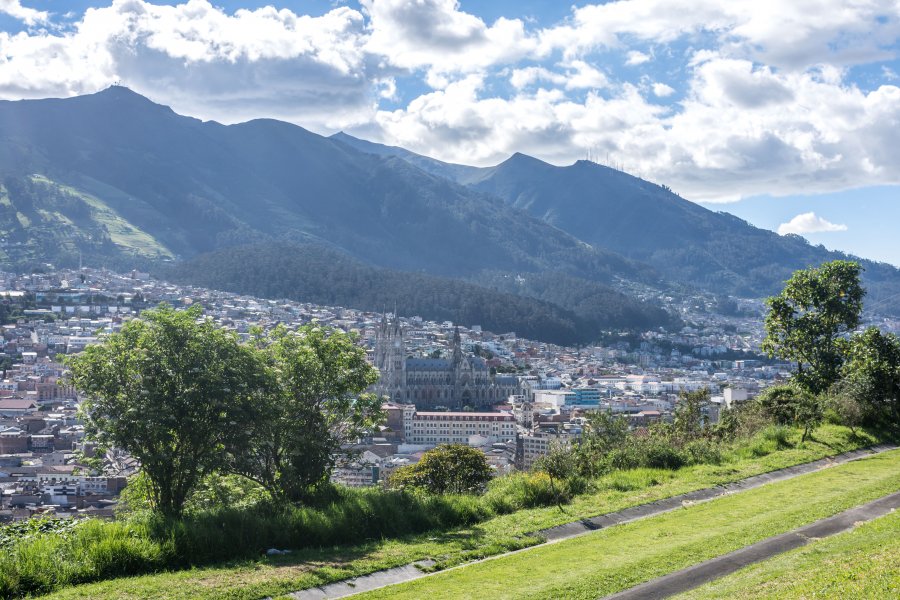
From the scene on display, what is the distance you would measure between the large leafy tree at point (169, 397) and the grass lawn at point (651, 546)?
18.5 feet

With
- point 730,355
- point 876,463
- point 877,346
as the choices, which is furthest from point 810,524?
point 730,355

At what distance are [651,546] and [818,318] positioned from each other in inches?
591

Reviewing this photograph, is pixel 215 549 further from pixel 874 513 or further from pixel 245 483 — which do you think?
pixel 874 513

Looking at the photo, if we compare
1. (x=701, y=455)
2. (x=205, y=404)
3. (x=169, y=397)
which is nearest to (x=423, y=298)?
(x=701, y=455)

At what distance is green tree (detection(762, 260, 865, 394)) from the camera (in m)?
23.6

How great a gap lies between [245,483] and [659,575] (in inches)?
339

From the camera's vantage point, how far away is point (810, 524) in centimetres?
1195

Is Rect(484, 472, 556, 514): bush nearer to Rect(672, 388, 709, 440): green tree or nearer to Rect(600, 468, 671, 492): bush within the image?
Rect(600, 468, 671, 492): bush

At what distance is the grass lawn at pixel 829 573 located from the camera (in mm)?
8195

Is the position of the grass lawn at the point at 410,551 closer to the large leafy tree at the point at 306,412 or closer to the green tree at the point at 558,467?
the green tree at the point at 558,467

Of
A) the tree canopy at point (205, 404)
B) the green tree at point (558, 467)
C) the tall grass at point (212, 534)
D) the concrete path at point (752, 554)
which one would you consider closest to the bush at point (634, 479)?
the green tree at point (558, 467)

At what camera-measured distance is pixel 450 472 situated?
63.7ft

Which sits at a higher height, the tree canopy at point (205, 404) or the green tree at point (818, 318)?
the green tree at point (818, 318)

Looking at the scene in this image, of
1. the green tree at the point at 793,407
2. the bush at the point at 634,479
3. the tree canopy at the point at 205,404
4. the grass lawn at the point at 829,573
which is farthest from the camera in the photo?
the green tree at the point at 793,407
